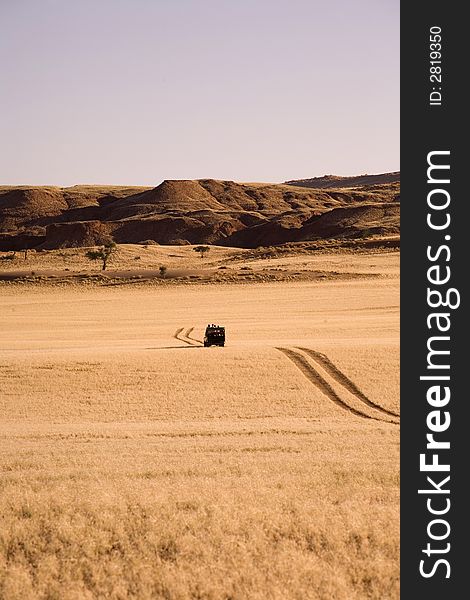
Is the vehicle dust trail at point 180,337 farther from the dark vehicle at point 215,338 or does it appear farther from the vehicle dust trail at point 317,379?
the vehicle dust trail at point 317,379

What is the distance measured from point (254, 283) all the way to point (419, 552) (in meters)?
67.5

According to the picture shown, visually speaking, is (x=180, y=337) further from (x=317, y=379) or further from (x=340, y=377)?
(x=340, y=377)

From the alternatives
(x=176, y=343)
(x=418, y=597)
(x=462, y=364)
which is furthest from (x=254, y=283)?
(x=418, y=597)

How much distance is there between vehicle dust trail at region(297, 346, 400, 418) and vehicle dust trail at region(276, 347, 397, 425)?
0.61 meters

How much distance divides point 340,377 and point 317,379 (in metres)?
1.03

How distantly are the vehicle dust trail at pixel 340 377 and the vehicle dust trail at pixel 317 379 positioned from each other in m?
0.61

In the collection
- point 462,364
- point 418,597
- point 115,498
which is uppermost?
point 462,364

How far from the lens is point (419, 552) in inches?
460

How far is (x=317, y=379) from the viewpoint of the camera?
95.3 ft

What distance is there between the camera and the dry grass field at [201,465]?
11.2m

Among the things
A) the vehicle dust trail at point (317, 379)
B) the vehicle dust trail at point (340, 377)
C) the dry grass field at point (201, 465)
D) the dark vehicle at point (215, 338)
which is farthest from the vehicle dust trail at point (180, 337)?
the vehicle dust trail at point (340, 377)

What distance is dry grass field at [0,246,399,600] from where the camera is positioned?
36.7ft

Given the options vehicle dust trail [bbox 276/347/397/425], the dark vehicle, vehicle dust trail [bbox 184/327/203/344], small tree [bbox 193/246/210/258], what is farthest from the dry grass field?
small tree [bbox 193/246/210/258]

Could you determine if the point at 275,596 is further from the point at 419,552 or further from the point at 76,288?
the point at 76,288
